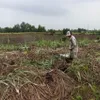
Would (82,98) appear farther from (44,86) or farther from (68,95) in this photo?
(44,86)

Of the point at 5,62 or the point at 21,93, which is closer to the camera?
the point at 21,93

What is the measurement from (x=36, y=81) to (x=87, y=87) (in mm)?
1330

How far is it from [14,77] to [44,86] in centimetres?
75

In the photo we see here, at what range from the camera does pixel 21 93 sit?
20.1 feet

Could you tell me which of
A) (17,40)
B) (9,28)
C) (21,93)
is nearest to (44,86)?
(21,93)

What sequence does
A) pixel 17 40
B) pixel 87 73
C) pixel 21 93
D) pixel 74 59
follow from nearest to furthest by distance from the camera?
pixel 21 93, pixel 87 73, pixel 74 59, pixel 17 40

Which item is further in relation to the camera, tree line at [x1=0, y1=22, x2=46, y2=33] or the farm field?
tree line at [x1=0, y1=22, x2=46, y2=33]

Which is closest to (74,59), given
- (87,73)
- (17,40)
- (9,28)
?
(87,73)

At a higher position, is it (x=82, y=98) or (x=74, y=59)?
(x=74, y=59)

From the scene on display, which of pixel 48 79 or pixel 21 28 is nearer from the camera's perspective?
pixel 48 79

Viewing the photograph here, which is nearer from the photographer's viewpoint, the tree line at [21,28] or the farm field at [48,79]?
the farm field at [48,79]

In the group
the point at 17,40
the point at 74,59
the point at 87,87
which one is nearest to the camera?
the point at 87,87

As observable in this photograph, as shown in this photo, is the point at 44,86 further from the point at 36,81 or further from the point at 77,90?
the point at 77,90

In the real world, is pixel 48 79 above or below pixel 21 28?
above
